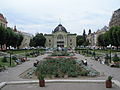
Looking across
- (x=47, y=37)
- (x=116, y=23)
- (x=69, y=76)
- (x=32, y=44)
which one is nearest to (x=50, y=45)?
(x=47, y=37)

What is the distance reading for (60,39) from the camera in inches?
5487

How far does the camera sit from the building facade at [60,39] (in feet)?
454

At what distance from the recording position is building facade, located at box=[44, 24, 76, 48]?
138500 millimetres

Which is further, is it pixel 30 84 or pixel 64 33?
pixel 64 33

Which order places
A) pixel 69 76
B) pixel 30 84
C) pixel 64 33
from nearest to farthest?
pixel 30 84
pixel 69 76
pixel 64 33

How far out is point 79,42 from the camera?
148 m

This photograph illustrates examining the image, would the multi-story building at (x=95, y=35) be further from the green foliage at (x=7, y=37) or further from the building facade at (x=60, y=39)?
the green foliage at (x=7, y=37)

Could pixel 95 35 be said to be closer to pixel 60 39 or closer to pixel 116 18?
pixel 60 39

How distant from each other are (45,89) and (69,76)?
523 cm

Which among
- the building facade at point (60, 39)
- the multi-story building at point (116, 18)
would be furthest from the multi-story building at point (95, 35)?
the multi-story building at point (116, 18)

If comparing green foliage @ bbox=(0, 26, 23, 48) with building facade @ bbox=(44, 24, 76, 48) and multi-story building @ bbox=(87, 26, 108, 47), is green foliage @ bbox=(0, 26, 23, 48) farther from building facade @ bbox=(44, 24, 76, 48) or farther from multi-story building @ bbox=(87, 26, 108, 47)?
multi-story building @ bbox=(87, 26, 108, 47)

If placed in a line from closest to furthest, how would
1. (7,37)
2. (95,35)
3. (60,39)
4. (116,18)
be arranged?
(7,37) < (116,18) < (60,39) < (95,35)

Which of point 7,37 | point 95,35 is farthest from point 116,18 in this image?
point 7,37

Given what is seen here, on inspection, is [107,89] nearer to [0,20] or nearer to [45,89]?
[45,89]
